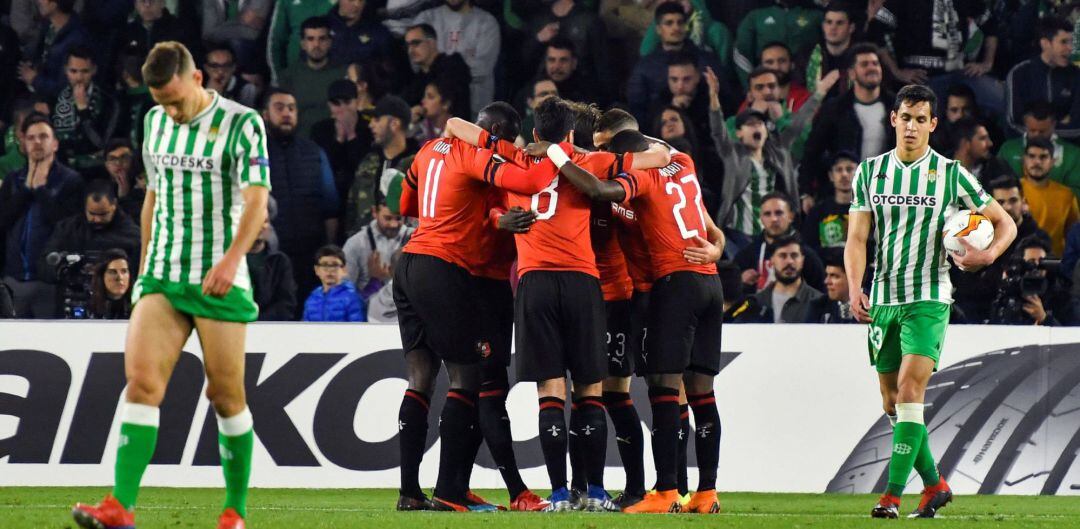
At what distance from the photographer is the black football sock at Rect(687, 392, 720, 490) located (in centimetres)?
834

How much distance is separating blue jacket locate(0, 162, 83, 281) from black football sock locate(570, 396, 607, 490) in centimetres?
690

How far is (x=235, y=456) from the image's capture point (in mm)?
5793

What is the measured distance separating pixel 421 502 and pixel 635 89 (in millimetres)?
6758

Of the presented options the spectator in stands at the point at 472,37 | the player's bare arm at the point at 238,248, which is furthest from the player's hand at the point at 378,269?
the player's bare arm at the point at 238,248

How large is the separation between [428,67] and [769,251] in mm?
4004

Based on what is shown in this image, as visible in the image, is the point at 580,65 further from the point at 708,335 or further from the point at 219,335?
the point at 219,335

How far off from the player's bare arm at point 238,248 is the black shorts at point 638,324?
3.19 m

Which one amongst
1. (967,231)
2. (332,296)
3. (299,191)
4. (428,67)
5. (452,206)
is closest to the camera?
(967,231)

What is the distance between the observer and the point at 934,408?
1017 cm

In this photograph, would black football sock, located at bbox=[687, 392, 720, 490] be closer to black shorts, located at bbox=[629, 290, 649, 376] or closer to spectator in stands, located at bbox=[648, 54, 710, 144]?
black shorts, located at bbox=[629, 290, 649, 376]

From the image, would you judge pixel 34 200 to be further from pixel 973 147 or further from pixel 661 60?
pixel 973 147

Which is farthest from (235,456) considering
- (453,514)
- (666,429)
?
(666,429)

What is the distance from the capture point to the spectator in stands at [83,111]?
1376 cm

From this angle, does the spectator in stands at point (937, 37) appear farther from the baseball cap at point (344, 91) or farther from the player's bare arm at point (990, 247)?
the player's bare arm at point (990, 247)
